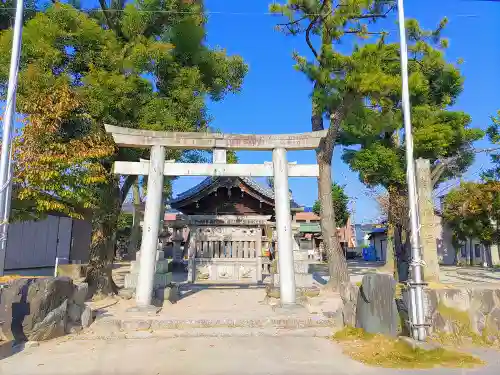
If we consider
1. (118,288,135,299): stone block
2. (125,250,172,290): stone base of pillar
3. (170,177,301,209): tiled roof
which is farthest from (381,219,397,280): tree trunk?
(118,288,135,299): stone block

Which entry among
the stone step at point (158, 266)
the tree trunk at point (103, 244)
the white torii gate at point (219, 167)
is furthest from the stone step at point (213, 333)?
the tree trunk at point (103, 244)

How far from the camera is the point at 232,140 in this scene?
31.1 feet

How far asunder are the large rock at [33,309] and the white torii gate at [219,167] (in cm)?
209

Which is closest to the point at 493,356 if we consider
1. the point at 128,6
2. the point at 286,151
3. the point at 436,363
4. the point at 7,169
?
the point at 436,363

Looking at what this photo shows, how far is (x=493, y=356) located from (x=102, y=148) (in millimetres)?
8732

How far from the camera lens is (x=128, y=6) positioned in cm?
1037

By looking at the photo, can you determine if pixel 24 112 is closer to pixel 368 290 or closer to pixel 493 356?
pixel 368 290

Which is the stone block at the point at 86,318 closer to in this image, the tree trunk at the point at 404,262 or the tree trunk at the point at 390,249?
the tree trunk at the point at 404,262

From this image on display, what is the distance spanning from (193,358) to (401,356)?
3.09 metres

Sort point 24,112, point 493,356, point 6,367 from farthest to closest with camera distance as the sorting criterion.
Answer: point 24,112 → point 493,356 → point 6,367

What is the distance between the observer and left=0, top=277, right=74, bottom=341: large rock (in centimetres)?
611

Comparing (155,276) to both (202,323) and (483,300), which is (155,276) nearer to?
(202,323)

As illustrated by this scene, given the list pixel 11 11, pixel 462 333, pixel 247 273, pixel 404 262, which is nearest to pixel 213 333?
pixel 462 333

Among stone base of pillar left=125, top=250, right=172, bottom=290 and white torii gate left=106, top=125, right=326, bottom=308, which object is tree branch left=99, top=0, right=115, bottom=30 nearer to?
white torii gate left=106, top=125, right=326, bottom=308
